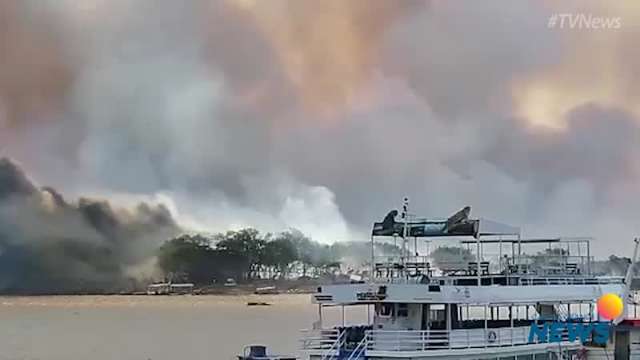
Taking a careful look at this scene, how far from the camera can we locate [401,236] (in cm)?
4141

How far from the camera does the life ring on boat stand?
4004cm

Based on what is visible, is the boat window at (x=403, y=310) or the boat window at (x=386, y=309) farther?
the boat window at (x=386, y=309)

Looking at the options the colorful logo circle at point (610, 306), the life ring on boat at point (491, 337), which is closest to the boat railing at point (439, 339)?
the life ring on boat at point (491, 337)

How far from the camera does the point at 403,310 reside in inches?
1564

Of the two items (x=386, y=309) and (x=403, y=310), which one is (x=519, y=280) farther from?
(x=386, y=309)

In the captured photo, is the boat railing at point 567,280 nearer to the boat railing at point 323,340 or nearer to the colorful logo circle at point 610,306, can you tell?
the colorful logo circle at point 610,306

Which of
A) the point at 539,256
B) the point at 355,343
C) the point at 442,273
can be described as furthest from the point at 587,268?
the point at 355,343

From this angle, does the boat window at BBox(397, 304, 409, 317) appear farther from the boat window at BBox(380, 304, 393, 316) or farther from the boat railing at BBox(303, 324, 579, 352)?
the boat railing at BBox(303, 324, 579, 352)

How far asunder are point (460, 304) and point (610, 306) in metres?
6.21

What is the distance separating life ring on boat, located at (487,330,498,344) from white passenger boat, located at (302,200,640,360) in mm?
37

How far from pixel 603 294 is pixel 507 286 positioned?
6.30 metres

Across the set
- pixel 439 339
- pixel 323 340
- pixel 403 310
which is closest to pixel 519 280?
pixel 439 339

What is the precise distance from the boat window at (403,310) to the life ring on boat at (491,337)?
127 inches

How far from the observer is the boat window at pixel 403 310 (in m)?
39.7
